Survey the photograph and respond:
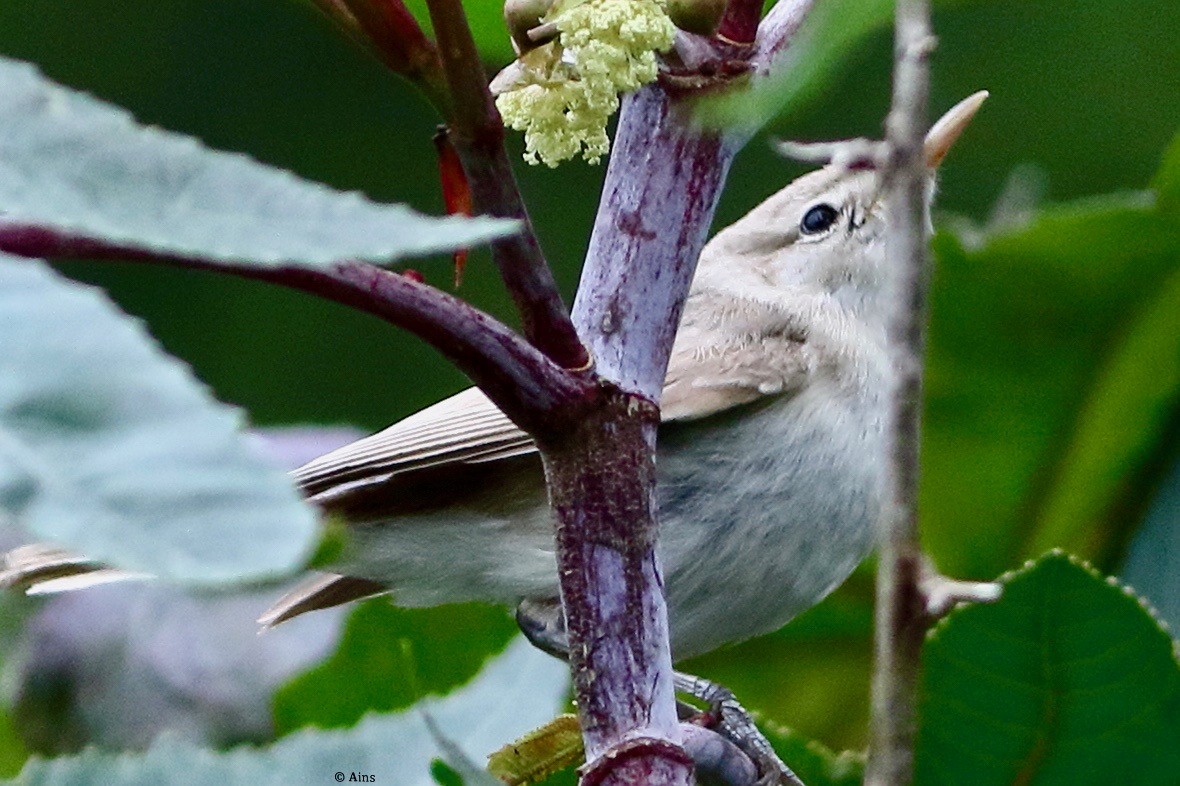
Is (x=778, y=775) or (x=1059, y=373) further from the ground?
(x=1059, y=373)

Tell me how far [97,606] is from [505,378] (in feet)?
3.59

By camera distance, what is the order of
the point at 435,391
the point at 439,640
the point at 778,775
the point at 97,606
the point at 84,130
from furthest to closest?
the point at 435,391 < the point at 97,606 < the point at 439,640 < the point at 778,775 < the point at 84,130

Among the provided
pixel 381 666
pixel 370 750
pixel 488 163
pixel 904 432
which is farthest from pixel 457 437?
pixel 904 432

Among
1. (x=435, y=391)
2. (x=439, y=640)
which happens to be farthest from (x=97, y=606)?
(x=435, y=391)

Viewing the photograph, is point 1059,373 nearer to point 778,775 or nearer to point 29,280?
point 778,775

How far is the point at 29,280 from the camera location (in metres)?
0.54

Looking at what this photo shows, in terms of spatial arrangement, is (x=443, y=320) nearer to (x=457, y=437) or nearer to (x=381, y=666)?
(x=381, y=666)

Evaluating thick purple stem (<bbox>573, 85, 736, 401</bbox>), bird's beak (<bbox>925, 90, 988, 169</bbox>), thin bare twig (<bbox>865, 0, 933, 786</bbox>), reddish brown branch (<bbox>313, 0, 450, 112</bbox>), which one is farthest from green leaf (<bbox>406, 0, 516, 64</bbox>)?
bird's beak (<bbox>925, 90, 988, 169</bbox>)

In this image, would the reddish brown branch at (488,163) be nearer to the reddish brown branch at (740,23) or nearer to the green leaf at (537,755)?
the reddish brown branch at (740,23)

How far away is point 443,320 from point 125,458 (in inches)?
9.3

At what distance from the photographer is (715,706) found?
1335mm

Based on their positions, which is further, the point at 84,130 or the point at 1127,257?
the point at 1127,257

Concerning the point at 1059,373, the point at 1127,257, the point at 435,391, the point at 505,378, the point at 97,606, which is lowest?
the point at 435,391

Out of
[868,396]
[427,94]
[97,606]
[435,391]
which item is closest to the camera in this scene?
[427,94]
